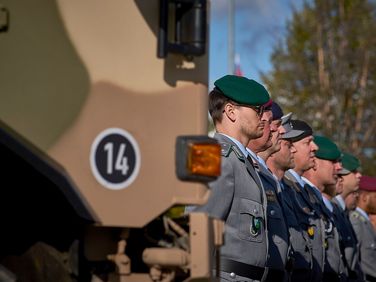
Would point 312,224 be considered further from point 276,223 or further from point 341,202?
point 341,202

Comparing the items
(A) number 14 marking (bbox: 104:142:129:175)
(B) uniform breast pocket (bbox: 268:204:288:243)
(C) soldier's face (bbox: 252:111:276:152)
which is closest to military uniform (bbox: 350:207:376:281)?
(C) soldier's face (bbox: 252:111:276:152)

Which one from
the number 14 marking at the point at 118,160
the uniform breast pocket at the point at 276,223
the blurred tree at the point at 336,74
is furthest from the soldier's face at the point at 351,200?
the blurred tree at the point at 336,74

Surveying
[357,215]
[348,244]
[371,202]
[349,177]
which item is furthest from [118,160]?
[371,202]

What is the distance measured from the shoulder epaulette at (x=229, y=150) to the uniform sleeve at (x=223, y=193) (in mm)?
41

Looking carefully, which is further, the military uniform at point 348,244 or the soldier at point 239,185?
the military uniform at point 348,244

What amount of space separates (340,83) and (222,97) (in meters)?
21.3

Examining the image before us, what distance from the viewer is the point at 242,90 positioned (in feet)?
20.0

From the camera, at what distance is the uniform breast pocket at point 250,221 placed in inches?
230

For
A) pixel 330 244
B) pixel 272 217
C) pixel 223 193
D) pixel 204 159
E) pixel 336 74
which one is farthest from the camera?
pixel 336 74

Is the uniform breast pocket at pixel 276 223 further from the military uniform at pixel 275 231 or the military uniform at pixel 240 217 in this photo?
the military uniform at pixel 240 217

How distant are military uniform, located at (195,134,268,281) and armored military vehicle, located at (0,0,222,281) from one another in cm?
169

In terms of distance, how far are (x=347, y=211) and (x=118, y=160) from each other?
24.0ft

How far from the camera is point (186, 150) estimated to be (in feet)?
12.6

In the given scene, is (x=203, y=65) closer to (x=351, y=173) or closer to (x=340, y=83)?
(x=351, y=173)
